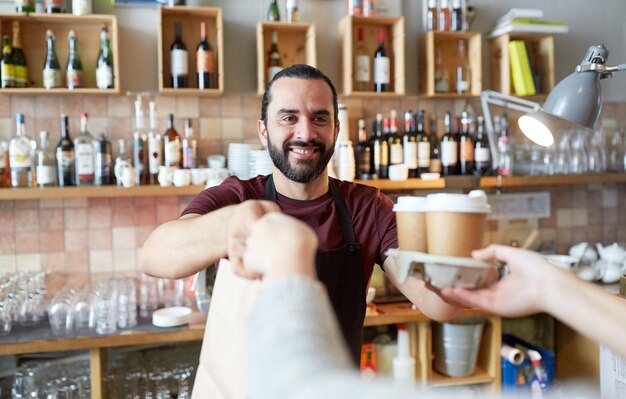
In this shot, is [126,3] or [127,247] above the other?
[126,3]

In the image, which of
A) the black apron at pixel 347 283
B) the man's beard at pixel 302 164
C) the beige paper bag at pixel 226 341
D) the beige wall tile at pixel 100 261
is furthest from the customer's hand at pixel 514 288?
the beige wall tile at pixel 100 261

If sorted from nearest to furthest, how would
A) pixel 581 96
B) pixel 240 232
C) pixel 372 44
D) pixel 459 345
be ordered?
pixel 240 232, pixel 581 96, pixel 459 345, pixel 372 44

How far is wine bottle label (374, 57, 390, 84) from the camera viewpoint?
3305 mm

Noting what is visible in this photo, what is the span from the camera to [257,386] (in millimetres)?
576

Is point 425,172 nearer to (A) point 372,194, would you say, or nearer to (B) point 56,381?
(A) point 372,194

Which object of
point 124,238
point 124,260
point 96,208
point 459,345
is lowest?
point 459,345

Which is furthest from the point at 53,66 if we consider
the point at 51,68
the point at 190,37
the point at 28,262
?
the point at 28,262

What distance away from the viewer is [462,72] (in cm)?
350

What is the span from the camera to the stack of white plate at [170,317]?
2.70 m

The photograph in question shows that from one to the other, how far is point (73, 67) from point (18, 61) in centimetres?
26

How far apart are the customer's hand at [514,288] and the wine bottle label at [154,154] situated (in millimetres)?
2226

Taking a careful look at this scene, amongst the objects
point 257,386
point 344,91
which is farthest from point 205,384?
point 344,91

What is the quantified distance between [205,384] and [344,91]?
6.60ft

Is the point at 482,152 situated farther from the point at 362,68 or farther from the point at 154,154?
the point at 154,154
